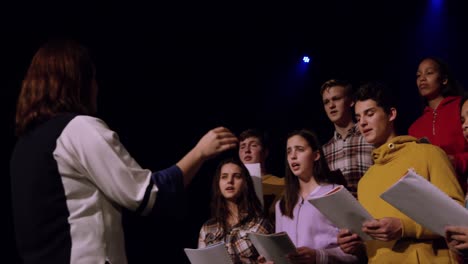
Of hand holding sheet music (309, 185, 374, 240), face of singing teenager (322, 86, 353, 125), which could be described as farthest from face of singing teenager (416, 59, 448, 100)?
hand holding sheet music (309, 185, 374, 240)

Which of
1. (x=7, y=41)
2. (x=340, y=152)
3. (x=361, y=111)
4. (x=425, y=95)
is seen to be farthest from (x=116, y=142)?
(x=7, y=41)

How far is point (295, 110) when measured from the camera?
6.36 meters

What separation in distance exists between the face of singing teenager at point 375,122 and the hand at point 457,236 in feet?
2.73

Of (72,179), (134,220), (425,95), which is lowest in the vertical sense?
(134,220)

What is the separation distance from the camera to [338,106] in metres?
3.48

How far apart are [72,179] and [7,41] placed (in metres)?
2.73

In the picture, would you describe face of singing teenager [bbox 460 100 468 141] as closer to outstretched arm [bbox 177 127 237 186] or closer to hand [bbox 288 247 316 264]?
hand [bbox 288 247 316 264]

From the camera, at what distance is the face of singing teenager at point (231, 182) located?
329 cm

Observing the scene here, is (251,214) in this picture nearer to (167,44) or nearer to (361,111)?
(361,111)

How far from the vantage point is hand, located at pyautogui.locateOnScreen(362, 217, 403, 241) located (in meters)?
2.17

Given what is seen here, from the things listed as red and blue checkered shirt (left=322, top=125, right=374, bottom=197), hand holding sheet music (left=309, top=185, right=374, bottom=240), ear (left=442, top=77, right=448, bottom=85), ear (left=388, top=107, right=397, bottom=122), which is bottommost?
hand holding sheet music (left=309, top=185, right=374, bottom=240)

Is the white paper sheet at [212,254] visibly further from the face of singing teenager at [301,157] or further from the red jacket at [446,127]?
the red jacket at [446,127]

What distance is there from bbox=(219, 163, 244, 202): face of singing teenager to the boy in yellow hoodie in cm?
86

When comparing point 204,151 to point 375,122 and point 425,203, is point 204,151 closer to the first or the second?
point 425,203
